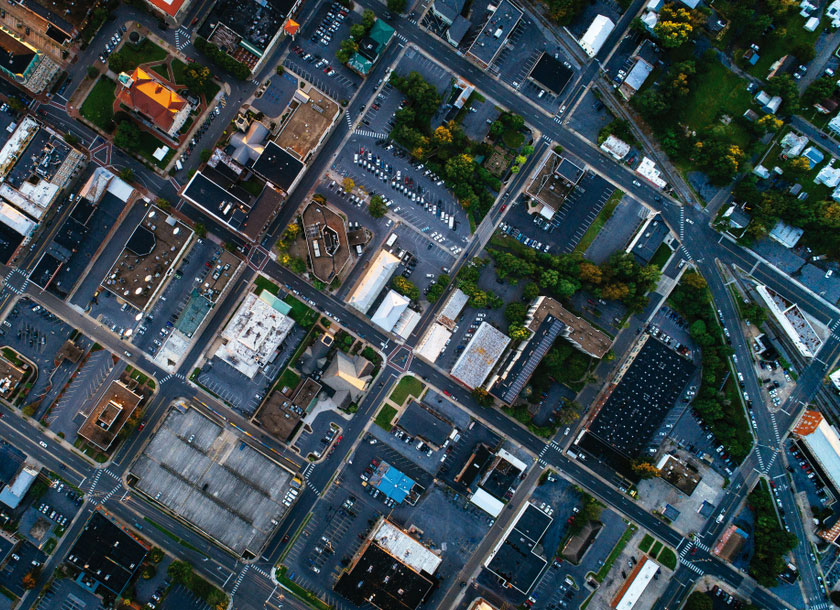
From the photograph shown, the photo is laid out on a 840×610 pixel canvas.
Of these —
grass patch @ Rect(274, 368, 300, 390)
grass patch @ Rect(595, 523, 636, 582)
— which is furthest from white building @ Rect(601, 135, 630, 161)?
grass patch @ Rect(274, 368, 300, 390)

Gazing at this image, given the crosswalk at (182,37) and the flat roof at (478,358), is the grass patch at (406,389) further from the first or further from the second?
the crosswalk at (182,37)

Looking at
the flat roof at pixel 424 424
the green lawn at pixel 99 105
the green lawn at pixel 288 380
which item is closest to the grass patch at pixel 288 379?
the green lawn at pixel 288 380

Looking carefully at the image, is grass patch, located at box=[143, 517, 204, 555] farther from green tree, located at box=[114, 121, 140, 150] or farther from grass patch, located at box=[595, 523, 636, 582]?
grass patch, located at box=[595, 523, 636, 582]

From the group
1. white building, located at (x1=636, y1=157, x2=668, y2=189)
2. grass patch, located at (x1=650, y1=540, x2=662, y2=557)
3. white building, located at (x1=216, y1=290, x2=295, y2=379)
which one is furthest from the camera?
grass patch, located at (x1=650, y1=540, x2=662, y2=557)

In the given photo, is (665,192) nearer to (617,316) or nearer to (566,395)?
(617,316)

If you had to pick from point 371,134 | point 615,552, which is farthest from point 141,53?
point 615,552
